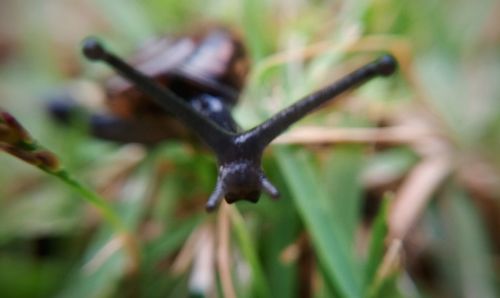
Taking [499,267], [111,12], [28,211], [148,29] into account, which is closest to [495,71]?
[499,267]

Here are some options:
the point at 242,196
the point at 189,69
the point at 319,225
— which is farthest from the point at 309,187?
the point at 189,69

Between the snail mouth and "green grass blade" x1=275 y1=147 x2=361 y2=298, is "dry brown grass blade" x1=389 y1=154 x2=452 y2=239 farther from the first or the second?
the snail mouth

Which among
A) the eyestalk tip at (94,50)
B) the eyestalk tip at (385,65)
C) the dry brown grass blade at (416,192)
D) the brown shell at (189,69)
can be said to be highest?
the brown shell at (189,69)

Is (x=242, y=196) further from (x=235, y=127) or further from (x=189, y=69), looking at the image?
(x=189, y=69)

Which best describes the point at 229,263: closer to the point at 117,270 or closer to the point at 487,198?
the point at 117,270

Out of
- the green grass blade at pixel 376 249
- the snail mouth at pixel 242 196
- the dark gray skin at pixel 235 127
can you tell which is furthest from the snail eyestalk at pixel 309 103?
the green grass blade at pixel 376 249

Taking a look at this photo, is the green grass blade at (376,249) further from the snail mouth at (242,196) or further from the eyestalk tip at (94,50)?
the eyestalk tip at (94,50)
